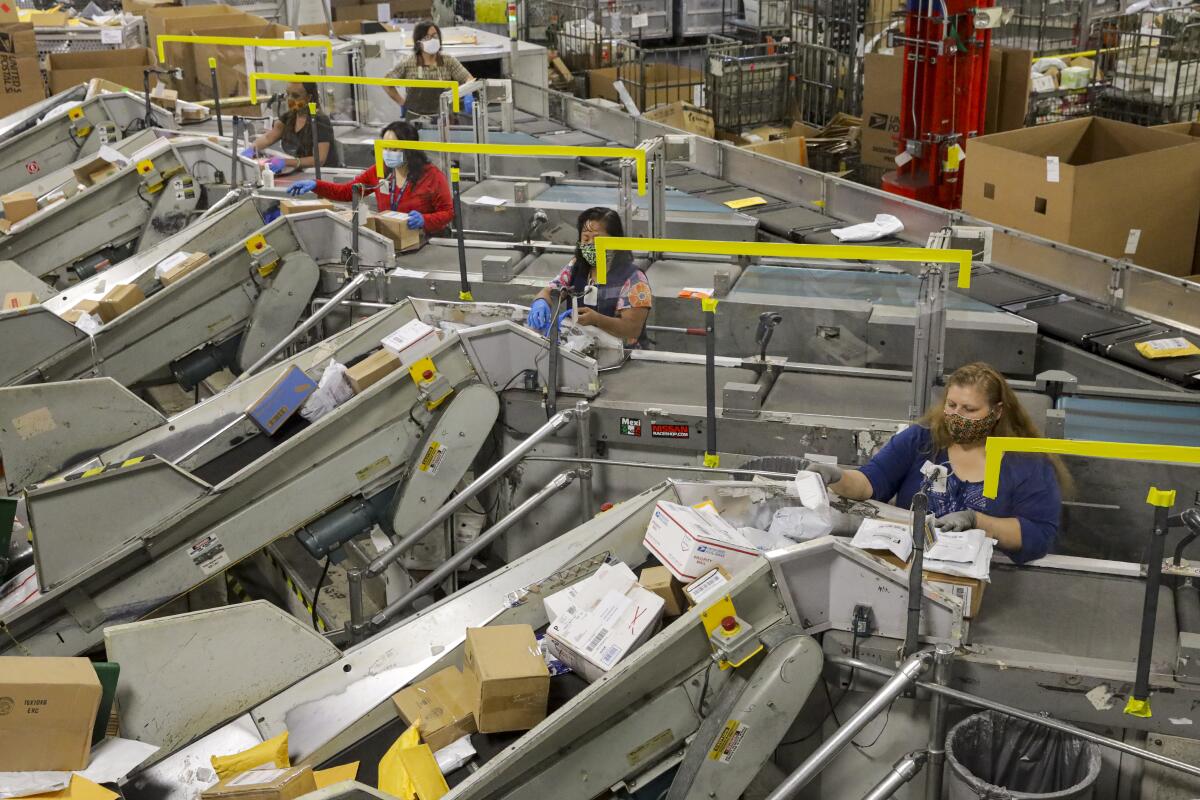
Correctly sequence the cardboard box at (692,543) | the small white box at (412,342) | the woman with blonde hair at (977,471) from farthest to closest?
the small white box at (412,342) → the woman with blonde hair at (977,471) → the cardboard box at (692,543)

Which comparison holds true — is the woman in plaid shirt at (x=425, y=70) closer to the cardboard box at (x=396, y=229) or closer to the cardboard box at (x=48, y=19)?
Result: the cardboard box at (x=396, y=229)

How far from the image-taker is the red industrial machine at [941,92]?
792 cm

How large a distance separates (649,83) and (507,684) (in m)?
9.42

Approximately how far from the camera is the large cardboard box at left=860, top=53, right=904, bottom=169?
8906mm

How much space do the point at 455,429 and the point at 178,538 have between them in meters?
1.09

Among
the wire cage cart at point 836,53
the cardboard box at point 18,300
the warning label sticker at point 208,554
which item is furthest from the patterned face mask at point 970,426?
the wire cage cart at point 836,53

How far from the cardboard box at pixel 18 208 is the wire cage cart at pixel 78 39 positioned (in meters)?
3.37

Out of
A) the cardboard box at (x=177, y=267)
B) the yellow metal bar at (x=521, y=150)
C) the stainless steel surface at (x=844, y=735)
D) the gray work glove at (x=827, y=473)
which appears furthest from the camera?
the cardboard box at (x=177, y=267)

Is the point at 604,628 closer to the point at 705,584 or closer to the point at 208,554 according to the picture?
the point at 705,584

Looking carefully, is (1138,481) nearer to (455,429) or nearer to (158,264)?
(455,429)

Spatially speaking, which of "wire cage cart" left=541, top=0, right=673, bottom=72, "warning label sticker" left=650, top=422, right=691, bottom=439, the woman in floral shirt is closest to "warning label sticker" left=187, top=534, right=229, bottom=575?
the woman in floral shirt

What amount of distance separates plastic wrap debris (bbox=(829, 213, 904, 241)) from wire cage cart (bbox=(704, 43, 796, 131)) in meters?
4.50

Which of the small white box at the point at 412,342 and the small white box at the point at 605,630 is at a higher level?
the small white box at the point at 412,342

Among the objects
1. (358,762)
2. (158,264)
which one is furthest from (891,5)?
(358,762)
